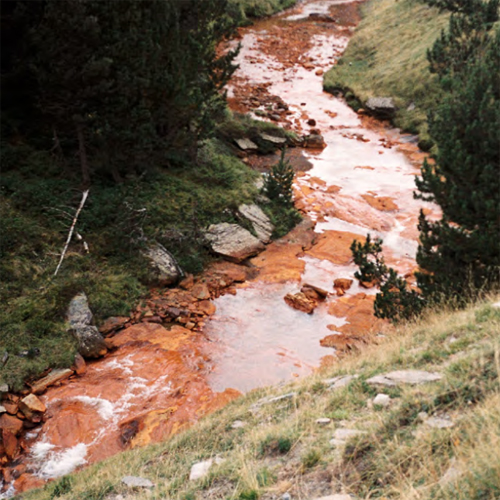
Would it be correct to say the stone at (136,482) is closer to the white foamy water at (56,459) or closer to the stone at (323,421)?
the stone at (323,421)

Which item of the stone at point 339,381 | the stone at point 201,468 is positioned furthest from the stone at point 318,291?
the stone at point 201,468

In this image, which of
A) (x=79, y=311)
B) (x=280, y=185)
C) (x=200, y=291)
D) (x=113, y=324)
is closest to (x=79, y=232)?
(x=79, y=311)

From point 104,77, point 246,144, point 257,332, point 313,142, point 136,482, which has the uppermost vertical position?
point 104,77

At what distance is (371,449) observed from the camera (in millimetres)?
4598

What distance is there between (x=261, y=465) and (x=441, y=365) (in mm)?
2670

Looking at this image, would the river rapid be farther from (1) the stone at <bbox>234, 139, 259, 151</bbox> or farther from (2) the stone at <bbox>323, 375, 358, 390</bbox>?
(2) the stone at <bbox>323, 375, 358, 390</bbox>

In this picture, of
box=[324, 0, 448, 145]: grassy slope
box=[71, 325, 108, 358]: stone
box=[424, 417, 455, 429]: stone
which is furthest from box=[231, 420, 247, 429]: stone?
box=[324, 0, 448, 145]: grassy slope

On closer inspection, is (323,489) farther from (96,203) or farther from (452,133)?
(96,203)

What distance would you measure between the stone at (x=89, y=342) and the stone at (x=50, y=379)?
75 centimetres

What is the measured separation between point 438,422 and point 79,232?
41.9 feet

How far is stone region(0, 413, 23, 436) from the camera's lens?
9203mm

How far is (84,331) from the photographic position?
39.1 feet

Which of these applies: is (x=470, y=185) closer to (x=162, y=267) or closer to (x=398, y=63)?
(x=162, y=267)

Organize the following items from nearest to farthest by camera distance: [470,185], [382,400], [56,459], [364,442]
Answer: [364,442], [382,400], [56,459], [470,185]
